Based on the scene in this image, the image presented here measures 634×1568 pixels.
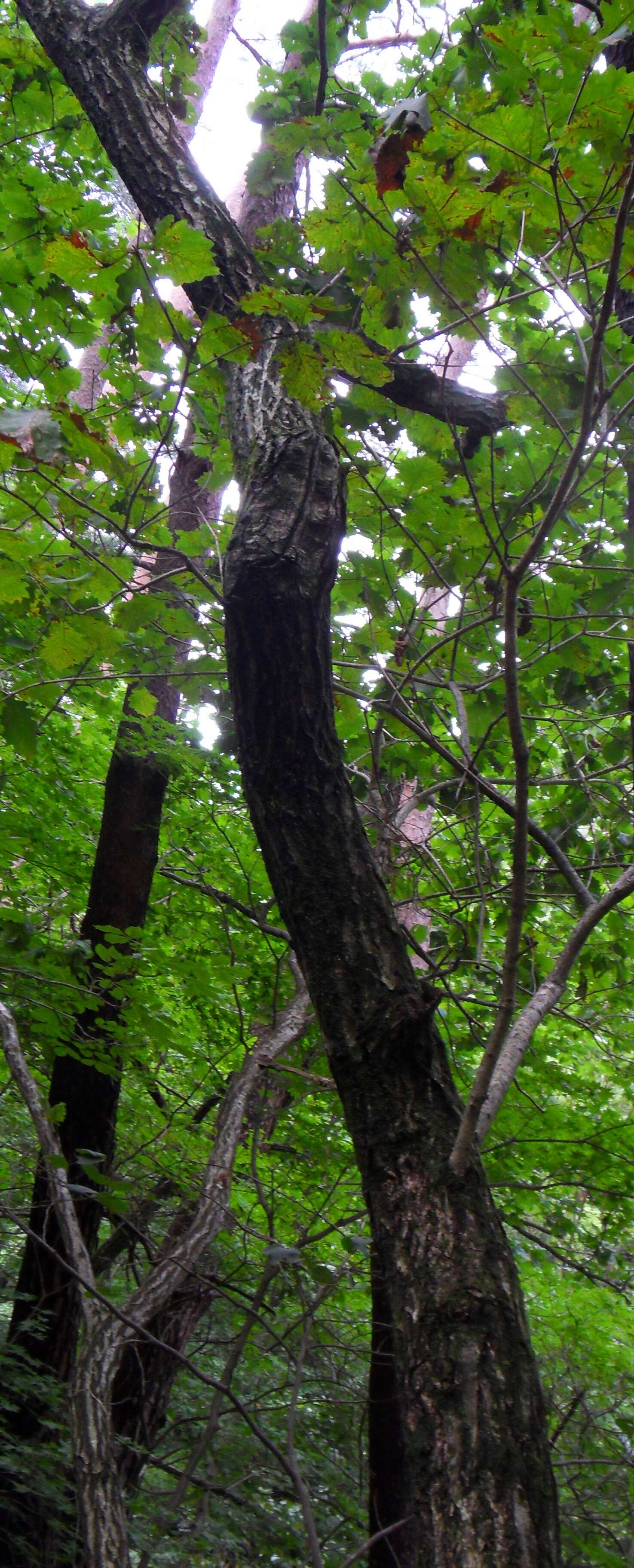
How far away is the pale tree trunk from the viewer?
1.39m

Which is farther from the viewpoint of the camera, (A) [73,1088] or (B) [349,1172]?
(B) [349,1172]

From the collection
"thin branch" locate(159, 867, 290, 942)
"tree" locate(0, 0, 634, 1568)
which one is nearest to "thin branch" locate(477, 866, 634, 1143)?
"tree" locate(0, 0, 634, 1568)

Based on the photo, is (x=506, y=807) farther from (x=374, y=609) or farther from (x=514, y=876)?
(x=374, y=609)

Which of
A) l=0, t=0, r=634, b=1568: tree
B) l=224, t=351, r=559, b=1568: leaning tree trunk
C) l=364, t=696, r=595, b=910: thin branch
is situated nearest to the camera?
l=224, t=351, r=559, b=1568: leaning tree trunk

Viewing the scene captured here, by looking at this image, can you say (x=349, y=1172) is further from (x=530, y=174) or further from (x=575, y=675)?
(x=530, y=174)

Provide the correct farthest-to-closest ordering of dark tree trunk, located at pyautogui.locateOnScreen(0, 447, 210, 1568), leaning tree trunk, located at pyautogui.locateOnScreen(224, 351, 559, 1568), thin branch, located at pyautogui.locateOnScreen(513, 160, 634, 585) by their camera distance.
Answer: dark tree trunk, located at pyautogui.locateOnScreen(0, 447, 210, 1568)
leaning tree trunk, located at pyautogui.locateOnScreen(224, 351, 559, 1568)
thin branch, located at pyautogui.locateOnScreen(513, 160, 634, 585)

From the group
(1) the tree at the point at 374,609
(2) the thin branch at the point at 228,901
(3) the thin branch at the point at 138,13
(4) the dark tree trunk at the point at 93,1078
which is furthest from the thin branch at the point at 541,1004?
(3) the thin branch at the point at 138,13

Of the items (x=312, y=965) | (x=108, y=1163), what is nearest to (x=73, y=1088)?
(x=108, y=1163)

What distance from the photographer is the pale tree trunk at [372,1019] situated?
139cm

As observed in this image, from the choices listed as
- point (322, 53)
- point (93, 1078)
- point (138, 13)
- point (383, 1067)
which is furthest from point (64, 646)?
point (93, 1078)

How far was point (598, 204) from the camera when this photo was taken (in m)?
1.72

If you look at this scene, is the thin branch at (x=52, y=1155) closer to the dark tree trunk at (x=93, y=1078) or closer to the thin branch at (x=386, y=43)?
the dark tree trunk at (x=93, y=1078)

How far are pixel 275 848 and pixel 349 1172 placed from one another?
2.83 metres

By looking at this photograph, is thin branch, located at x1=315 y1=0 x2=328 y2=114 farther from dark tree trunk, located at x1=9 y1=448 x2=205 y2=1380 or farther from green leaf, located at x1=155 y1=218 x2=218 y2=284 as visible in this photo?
green leaf, located at x1=155 y1=218 x2=218 y2=284
